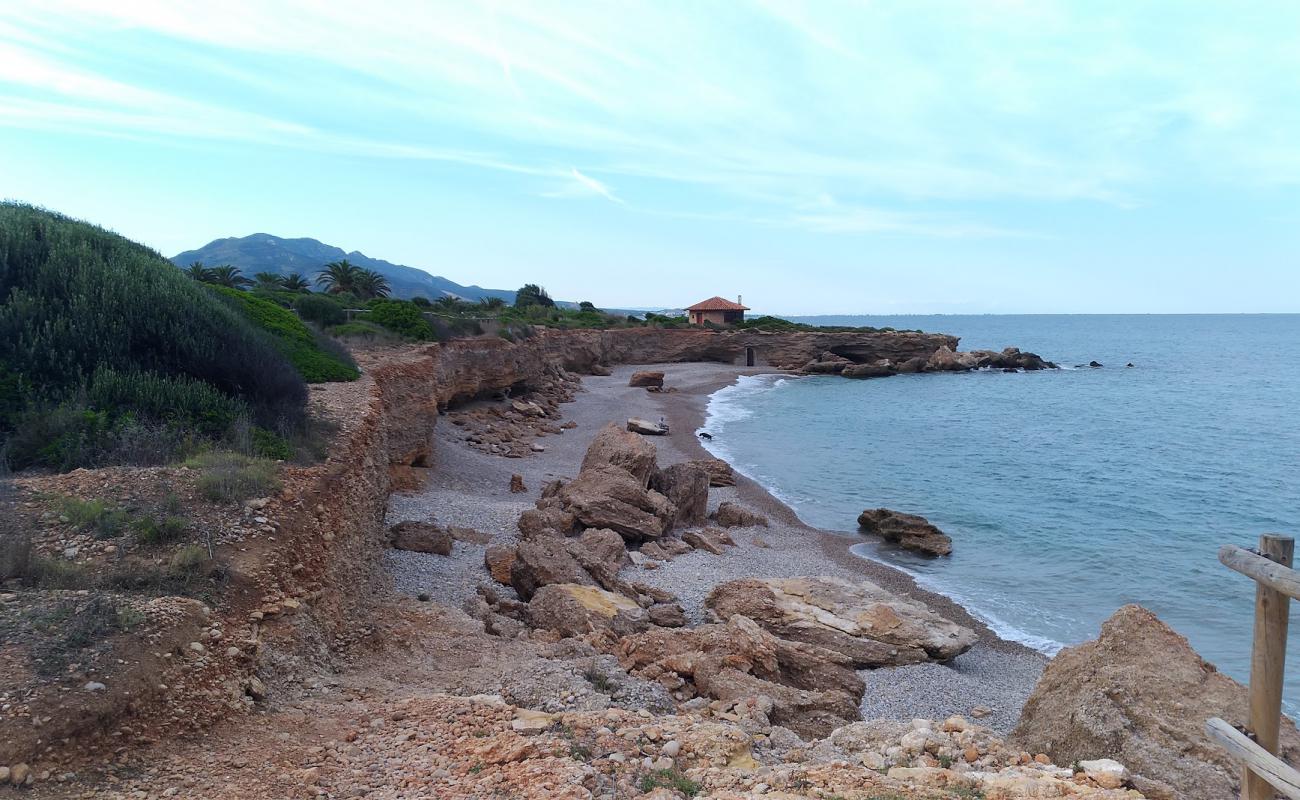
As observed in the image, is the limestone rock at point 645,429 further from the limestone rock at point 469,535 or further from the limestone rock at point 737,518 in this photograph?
the limestone rock at point 469,535

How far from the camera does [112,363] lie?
11.3 m

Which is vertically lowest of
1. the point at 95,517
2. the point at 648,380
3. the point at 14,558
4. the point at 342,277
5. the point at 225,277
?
the point at 648,380

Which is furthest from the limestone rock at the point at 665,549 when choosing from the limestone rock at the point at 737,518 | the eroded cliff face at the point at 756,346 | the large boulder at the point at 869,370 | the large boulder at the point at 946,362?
the large boulder at the point at 946,362

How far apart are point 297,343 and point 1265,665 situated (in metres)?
18.0

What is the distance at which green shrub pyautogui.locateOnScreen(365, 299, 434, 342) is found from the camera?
29.3 meters

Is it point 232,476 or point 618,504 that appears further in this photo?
point 618,504

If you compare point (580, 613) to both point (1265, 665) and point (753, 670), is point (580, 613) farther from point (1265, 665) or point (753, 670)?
point (1265, 665)

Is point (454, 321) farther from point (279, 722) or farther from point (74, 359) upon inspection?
point (279, 722)

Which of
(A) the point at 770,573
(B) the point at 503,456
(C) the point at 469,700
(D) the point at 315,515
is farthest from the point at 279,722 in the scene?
(B) the point at 503,456

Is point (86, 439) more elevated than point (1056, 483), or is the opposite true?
point (86, 439)

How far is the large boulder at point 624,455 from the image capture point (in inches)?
763

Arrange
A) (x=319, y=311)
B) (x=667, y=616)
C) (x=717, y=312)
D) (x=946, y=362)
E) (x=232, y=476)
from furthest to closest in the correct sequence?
(x=717, y=312) → (x=946, y=362) → (x=319, y=311) → (x=667, y=616) → (x=232, y=476)

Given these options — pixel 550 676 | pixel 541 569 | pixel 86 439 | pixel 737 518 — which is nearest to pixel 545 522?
pixel 541 569

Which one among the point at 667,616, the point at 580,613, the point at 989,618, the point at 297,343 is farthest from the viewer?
the point at 297,343
